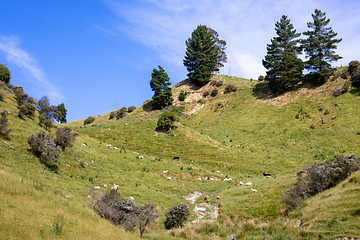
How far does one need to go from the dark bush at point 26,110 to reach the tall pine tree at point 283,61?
5577 centimetres

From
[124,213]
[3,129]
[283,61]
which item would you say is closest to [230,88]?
[283,61]

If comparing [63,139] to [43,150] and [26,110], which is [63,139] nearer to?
[43,150]

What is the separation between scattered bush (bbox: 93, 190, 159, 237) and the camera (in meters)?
15.2

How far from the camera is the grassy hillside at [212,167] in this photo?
41.2 ft

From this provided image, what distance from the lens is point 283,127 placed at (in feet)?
163

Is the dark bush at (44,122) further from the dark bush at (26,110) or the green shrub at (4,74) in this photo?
the green shrub at (4,74)

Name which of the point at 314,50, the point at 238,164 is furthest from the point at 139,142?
the point at 314,50

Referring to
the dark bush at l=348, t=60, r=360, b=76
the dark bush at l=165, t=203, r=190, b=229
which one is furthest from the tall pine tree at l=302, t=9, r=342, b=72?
the dark bush at l=165, t=203, r=190, b=229

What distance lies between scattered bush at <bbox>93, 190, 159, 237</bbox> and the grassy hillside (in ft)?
3.52

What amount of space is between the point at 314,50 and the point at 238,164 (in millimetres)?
37089

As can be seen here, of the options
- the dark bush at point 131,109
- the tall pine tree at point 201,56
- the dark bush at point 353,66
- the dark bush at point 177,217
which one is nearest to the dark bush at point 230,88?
the tall pine tree at point 201,56

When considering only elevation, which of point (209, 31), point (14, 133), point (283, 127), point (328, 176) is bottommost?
point (14, 133)

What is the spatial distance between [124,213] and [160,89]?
69676mm

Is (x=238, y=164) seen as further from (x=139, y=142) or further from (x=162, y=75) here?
(x=162, y=75)
